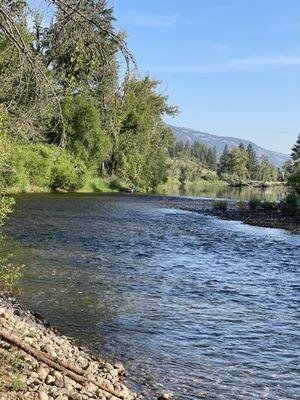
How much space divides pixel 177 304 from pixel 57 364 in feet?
20.6

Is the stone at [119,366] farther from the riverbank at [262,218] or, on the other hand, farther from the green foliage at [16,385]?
the riverbank at [262,218]

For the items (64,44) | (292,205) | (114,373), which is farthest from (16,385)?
(292,205)

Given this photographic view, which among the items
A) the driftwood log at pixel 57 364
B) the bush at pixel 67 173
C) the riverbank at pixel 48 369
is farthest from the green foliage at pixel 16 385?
the bush at pixel 67 173

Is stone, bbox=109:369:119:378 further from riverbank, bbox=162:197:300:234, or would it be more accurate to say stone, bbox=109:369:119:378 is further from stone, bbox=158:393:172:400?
riverbank, bbox=162:197:300:234

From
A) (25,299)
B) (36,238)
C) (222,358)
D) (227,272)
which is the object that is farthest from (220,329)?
(36,238)

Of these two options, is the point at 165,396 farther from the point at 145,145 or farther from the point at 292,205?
the point at 145,145

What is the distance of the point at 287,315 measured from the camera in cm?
1315

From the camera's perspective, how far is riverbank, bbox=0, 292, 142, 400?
6.77m

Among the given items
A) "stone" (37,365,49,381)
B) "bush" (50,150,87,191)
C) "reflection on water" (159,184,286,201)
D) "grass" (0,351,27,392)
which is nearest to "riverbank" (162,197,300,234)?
"bush" (50,150,87,191)

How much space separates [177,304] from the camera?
13.7 metres

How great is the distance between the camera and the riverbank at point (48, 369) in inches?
266

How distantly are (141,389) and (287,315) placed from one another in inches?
242

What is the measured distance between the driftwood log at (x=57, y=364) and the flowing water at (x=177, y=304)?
967 mm

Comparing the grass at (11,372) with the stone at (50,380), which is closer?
the grass at (11,372)
